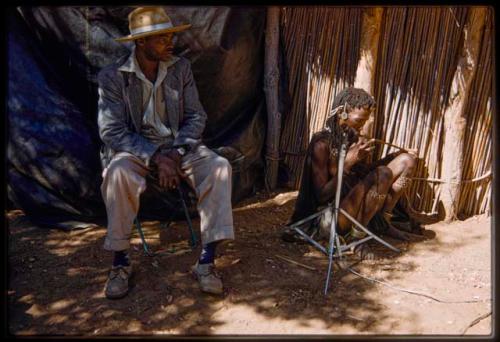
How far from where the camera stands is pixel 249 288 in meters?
3.86

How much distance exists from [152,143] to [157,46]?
69 centimetres

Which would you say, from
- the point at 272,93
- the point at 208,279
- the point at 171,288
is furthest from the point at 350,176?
the point at 171,288

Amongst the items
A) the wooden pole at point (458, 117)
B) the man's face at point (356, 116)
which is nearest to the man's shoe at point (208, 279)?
the man's face at point (356, 116)

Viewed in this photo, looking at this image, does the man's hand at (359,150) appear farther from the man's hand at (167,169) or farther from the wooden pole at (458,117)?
the man's hand at (167,169)

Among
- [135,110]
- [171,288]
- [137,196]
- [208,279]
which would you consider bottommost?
[171,288]

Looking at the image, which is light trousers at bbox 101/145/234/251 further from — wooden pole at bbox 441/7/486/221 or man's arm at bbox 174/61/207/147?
wooden pole at bbox 441/7/486/221

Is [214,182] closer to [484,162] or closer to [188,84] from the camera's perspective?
[188,84]

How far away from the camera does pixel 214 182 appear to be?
3803 mm

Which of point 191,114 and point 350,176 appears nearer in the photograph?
point 191,114

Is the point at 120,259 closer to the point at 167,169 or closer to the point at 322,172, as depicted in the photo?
the point at 167,169

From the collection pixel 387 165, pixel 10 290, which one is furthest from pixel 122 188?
pixel 387 165

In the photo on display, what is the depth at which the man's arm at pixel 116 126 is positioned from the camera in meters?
3.91

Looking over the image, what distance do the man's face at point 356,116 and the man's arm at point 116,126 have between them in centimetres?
148

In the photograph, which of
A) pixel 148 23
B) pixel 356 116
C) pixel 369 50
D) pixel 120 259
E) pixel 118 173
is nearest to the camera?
pixel 118 173
